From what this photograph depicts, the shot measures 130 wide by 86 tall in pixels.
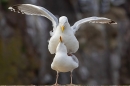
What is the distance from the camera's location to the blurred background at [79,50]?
26.8ft

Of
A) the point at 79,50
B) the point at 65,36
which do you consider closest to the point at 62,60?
the point at 65,36

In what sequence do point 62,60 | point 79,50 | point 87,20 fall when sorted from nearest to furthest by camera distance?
1. point 62,60
2. point 87,20
3. point 79,50

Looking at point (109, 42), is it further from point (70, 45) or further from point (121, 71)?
point (70, 45)

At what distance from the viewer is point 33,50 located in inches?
343

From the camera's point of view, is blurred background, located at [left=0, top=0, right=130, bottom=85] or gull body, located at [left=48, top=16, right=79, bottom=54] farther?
blurred background, located at [left=0, top=0, right=130, bottom=85]

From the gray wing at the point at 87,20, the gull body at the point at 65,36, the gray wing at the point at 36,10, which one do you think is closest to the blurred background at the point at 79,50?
the gray wing at the point at 36,10

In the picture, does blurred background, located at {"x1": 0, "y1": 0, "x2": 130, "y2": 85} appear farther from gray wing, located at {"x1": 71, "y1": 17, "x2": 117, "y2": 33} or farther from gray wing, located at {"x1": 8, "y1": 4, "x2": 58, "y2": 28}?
gray wing, located at {"x1": 71, "y1": 17, "x2": 117, "y2": 33}

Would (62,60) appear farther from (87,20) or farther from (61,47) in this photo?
(87,20)

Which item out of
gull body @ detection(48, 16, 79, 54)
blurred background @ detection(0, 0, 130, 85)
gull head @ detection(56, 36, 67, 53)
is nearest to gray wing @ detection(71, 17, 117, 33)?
gull body @ detection(48, 16, 79, 54)

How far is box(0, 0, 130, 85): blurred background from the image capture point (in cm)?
817

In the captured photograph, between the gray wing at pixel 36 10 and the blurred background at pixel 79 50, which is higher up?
the gray wing at pixel 36 10

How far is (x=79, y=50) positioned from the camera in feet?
31.1

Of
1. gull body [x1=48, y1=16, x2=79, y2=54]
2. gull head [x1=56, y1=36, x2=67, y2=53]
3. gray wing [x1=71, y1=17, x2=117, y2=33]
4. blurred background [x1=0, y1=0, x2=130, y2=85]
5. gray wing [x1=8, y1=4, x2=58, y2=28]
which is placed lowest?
blurred background [x1=0, y1=0, x2=130, y2=85]

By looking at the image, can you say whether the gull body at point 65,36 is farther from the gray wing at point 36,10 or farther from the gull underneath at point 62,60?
the gray wing at point 36,10
